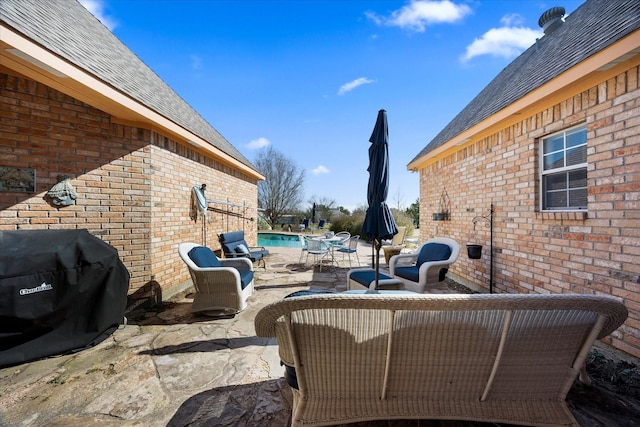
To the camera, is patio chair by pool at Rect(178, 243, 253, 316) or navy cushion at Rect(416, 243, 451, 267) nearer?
patio chair by pool at Rect(178, 243, 253, 316)

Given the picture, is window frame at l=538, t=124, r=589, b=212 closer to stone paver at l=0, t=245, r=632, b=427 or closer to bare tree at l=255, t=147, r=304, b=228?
stone paver at l=0, t=245, r=632, b=427

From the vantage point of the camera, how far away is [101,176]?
146 inches

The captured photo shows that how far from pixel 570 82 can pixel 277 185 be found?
2251 cm

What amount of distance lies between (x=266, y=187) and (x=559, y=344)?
2375 centimetres

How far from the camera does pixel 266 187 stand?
2409cm

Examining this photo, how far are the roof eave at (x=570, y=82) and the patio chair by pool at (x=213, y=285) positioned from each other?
15.0 feet

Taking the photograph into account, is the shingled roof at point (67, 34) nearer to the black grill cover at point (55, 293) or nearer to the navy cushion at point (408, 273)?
the black grill cover at point (55, 293)

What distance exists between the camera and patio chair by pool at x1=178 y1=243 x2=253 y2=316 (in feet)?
11.5

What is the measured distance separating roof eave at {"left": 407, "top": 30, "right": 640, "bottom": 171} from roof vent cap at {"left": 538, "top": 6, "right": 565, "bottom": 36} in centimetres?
364

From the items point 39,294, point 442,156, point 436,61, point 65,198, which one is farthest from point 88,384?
point 436,61

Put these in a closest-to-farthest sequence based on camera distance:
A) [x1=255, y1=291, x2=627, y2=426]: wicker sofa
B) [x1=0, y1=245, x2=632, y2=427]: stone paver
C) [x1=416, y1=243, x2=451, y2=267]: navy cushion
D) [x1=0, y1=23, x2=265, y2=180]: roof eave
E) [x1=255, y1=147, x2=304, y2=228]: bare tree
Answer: [x1=255, y1=291, x2=627, y2=426]: wicker sofa → [x1=0, y1=245, x2=632, y2=427]: stone paver → [x1=0, y1=23, x2=265, y2=180]: roof eave → [x1=416, y1=243, x2=451, y2=267]: navy cushion → [x1=255, y1=147, x2=304, y2=228]: bare tree

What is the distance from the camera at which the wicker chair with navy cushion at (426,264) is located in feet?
13.2

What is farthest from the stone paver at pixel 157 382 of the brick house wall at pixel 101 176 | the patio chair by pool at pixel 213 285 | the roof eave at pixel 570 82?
the roof eave at pixel 570 82

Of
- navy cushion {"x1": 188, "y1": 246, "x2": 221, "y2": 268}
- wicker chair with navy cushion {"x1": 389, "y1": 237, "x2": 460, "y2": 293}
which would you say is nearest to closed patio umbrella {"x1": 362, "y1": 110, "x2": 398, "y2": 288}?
wicker chair with navy cushion {"x1": 389, "y1": 237, "x2": 460, "y2": 293}
